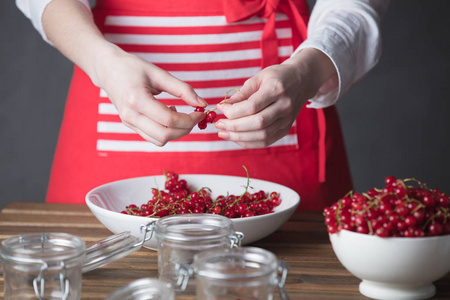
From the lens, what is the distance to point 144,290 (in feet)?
1.78

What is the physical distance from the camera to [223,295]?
1.89 feet

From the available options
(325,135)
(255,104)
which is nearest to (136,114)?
(255,104)

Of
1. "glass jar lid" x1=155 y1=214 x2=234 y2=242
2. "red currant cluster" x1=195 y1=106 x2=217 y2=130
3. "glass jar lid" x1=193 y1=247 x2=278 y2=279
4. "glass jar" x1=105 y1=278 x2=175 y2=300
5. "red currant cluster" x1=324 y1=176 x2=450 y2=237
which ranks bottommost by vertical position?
"glass jar" x1=105 y1=278 x2=175 y2=300

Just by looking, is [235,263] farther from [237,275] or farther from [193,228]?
[193,228]

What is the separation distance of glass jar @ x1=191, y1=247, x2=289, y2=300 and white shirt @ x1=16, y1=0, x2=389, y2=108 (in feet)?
2.02

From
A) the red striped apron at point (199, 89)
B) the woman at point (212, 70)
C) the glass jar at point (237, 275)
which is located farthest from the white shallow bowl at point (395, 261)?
the red striped apron at point (199, 89)

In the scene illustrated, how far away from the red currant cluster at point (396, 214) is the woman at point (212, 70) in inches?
16.6

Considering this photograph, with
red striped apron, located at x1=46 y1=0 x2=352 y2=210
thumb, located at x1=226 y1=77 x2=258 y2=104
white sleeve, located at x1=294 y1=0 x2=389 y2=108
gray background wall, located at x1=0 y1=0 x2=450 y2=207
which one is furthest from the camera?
gray background wall, located at x1=0 y1=0 x2=450 y2=207

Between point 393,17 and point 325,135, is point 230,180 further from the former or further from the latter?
point 393,17

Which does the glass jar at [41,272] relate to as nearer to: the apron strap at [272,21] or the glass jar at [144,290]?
the glass jar at [144,290]

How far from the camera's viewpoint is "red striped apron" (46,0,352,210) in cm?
127

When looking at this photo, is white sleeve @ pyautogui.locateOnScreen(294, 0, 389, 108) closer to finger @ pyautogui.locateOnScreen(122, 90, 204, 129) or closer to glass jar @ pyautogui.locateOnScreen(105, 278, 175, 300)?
finger @ pyautogui.locateOnScreen(122, 90, 204, 129)

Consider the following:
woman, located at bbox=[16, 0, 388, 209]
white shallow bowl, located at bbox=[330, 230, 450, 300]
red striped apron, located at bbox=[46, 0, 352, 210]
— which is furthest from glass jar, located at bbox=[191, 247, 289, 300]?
red striped apron, located at bbox=[46, 0, 352, 210]

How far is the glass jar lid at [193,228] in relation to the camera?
0.68 metres
